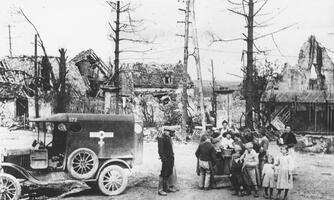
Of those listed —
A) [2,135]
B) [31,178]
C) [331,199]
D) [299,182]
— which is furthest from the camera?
[2,135]

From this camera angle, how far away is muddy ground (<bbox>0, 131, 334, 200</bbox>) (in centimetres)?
962

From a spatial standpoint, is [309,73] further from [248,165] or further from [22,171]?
[22,171]

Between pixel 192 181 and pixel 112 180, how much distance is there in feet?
8.91

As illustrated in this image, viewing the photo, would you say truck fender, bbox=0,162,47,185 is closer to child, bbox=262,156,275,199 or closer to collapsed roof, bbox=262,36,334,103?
child, bbox=262,156,275,199

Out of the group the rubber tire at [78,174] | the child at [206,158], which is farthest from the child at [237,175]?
the rubber tire at [78,174]

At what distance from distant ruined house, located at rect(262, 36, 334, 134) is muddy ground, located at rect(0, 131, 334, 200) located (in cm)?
910

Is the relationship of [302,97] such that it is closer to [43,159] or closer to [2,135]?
[2,135]

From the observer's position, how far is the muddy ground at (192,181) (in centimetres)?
962

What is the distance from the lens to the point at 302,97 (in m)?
28.8

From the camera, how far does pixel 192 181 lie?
11.3m

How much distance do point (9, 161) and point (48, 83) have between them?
22227 millimetres

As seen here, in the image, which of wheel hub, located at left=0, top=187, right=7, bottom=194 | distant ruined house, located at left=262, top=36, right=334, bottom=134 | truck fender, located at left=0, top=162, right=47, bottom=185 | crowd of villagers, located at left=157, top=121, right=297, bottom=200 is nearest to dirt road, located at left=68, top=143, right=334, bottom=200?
crowd of villagers, located at left=157, top=121, right=297, bottom=200

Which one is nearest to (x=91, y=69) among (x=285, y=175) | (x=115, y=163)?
(x=115, y=163)

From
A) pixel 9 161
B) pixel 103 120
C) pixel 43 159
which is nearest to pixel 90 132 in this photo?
pixel 103 120
